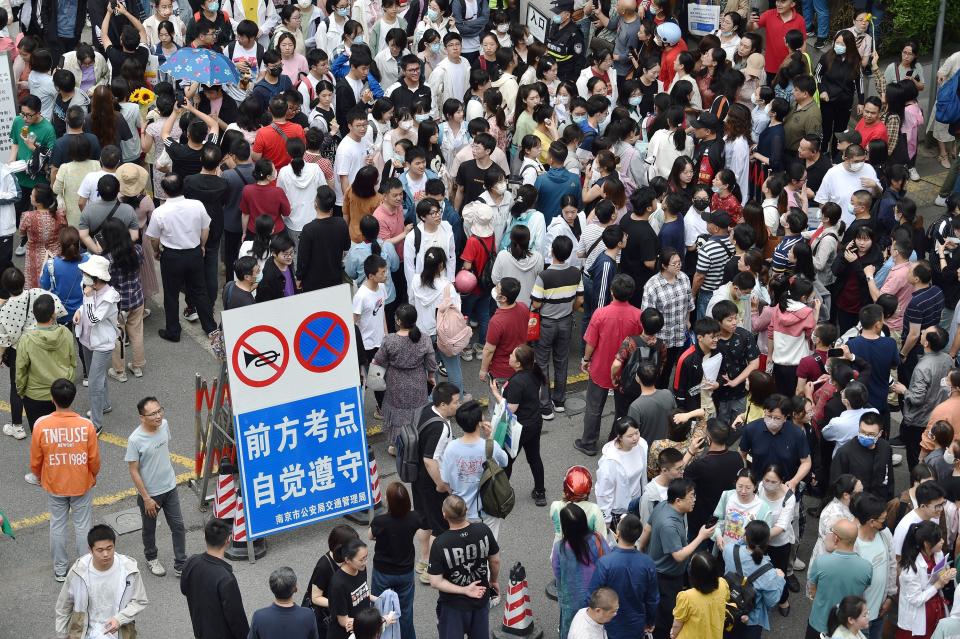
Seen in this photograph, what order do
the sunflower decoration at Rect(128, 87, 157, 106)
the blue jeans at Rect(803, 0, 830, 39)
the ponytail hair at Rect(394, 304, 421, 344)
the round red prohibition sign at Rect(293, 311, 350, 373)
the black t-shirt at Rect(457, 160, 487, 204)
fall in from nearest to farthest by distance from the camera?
the round red prohibition sign at Rect(293, 311, 350, 373)
the ponytail hair at Rect(394, 304, 421, 344)
the black t-shirt at Rect(457, 160, 487, 204)
the sunflower decoration at Rect(128, 87, 157, 106)
the blue jeans at Rect(803, 0, 830, 39)

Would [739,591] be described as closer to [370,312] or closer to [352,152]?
[370,312]

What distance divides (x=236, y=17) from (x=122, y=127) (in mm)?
3896

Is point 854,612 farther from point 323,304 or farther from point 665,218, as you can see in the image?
point 665,218

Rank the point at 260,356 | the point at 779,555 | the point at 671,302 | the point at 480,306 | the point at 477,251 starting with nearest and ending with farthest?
1. the point at 779,555
2. the point at 260,356
3. the point at 671,302
4. the point at 477,251
5. the point at 480,306

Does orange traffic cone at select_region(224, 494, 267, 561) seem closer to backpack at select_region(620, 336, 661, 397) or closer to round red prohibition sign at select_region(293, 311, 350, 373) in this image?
round red prohibition sign at select_region(293, 311, 350, 373)

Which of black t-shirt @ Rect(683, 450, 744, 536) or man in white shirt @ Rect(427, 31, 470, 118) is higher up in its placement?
man in white shirt @ Rect(427, 31, 470, 118)

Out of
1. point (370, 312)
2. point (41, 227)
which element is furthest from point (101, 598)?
point (41, 227)

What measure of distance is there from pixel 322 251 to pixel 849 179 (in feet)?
18.2

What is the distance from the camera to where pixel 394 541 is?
366 inches

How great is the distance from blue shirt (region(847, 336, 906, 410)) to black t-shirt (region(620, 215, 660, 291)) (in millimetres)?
2340

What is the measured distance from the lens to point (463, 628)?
30.7ft

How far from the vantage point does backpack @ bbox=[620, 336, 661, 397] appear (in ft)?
37.6

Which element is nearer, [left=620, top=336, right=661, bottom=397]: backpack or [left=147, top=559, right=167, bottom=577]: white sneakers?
[left=147, top=559, right=167, bottom=577]: white sneakers

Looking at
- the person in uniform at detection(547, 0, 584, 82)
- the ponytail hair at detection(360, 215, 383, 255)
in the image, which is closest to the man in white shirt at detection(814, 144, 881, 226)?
the ponytail hair at detection(360, 215, 383, 255)
